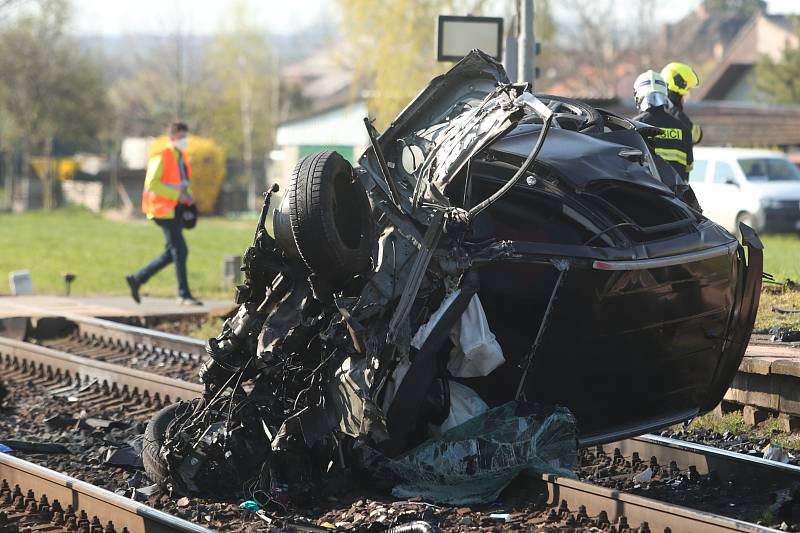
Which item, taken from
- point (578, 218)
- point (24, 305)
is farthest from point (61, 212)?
point (578, 218)

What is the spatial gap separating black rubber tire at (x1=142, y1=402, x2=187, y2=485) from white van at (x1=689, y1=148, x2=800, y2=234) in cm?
1768

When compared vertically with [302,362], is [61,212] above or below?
below

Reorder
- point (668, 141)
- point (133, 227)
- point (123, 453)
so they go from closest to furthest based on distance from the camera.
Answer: point (123, 453), point (668, 141), point (133, 227)

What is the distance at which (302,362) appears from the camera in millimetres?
6641

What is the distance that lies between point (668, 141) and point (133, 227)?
2909 cm

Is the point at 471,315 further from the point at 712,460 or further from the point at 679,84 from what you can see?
the point at 679,84

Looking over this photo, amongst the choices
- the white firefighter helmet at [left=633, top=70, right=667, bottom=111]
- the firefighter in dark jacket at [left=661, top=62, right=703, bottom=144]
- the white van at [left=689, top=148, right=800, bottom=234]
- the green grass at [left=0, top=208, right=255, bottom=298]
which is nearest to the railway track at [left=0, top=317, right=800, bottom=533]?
the white firefighter helmet at [left=633, top=70, right=667, bottom=111]

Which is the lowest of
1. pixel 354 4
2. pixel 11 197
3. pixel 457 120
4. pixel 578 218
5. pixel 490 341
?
pixel 11 197

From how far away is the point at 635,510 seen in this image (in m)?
5.82

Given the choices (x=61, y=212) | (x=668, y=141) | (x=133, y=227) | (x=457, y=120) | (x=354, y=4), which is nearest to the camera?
(x=457, y=120)

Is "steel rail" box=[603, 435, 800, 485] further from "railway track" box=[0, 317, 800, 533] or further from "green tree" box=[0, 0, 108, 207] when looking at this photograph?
"green tree" box=[0, 0, 108, 207]

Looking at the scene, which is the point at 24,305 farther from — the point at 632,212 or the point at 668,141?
the point at 632,212

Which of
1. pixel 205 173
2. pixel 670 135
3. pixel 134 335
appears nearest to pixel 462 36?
pixel 670 135

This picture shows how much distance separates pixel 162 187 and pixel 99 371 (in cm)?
448
